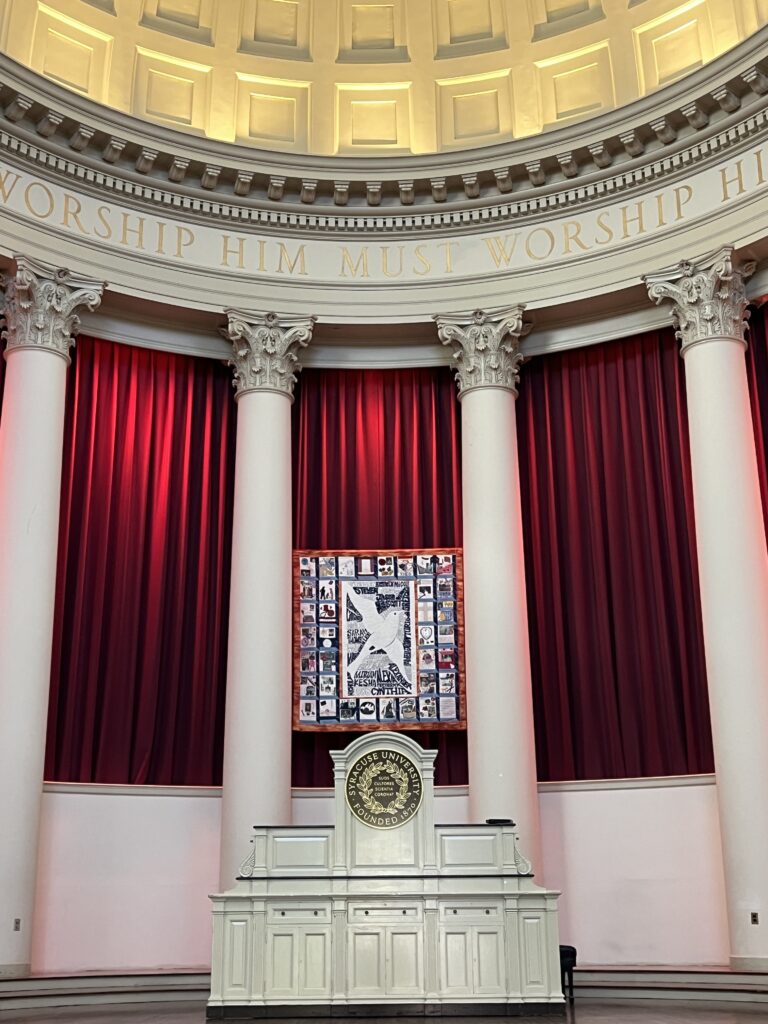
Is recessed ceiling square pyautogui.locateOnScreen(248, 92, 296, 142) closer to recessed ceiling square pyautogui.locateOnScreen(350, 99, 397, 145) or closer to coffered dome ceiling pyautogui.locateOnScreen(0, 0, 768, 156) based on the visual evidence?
coffered dome ceiling pyautogui.locateOnScreen(0, 0, 768, 156)

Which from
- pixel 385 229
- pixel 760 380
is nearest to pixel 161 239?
pixel 385 229

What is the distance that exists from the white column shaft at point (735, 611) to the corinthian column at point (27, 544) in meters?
7.45

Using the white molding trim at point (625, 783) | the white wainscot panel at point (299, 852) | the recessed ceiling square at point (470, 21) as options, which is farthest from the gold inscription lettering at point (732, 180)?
the white wainscot panel at point (299, 852)

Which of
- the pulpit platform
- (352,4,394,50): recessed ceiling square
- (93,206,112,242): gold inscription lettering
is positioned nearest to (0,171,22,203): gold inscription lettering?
(93,206,112,242): gold inscription lettering

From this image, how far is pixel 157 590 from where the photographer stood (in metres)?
15.5

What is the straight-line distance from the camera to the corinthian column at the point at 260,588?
1448cm

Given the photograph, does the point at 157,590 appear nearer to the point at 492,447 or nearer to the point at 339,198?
the point at 492,447

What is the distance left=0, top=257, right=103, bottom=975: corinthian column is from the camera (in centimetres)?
1313

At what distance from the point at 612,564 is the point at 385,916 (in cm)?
592

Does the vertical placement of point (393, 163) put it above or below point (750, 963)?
above

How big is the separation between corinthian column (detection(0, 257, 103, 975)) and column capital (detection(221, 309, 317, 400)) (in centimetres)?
188

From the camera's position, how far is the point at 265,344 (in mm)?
15969

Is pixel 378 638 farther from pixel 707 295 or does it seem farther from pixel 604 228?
pixel 604 228

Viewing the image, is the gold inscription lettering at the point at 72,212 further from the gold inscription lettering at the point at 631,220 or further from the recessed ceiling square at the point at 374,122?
the gold inscription lettering at the point at 631,220
